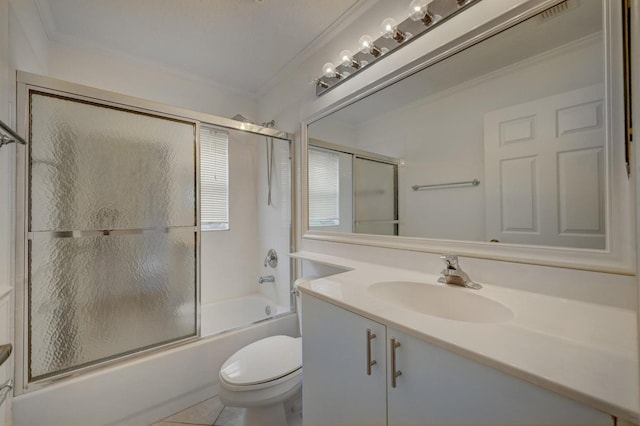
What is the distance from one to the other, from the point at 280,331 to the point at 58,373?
4.06ft

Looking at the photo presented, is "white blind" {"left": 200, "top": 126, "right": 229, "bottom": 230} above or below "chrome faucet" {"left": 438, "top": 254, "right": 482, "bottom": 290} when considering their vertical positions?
above

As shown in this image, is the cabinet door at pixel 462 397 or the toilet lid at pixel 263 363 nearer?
the cabinet door at pixel 462 397

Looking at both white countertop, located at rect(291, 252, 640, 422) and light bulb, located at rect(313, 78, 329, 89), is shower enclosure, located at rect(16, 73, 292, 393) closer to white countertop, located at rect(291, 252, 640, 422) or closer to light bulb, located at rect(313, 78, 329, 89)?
light bulb, located at rect(313, 78, 329, 89)

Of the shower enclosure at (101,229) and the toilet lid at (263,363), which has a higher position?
the shower enclosure at (101,229)

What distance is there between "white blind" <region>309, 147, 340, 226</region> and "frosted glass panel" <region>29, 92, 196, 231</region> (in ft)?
2.76

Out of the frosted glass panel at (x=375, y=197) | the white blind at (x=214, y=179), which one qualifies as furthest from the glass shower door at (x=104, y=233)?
the frosted glass panel at (x=375, y=197)

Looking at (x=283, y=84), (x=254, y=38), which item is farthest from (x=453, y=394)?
(x=283, y=84)

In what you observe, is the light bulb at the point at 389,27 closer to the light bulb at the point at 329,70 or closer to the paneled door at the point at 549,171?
the light bulb at the point at 329,70

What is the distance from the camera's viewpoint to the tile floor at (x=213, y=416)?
137cm

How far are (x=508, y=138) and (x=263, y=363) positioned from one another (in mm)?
1552

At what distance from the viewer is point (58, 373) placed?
3.92 feet

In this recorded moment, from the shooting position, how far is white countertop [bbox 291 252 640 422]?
1.40 feet

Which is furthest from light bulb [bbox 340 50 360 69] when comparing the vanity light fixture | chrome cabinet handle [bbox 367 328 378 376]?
chrome cabinet handle [bbox 367 328 378 376]

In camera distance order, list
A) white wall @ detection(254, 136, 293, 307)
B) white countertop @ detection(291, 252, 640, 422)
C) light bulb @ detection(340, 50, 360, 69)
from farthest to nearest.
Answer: white wall @ detection(254, 136, 293, 307) → light bulb @ detection(340, 50, 360, 69) → white countertop @ detection(291, 252, 640, 422)
